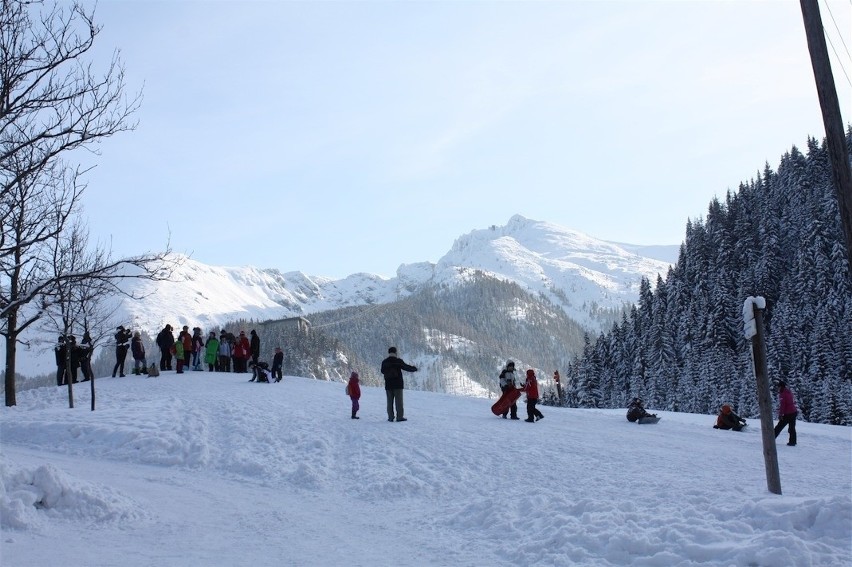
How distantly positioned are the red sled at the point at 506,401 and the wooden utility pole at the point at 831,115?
43.0 ft

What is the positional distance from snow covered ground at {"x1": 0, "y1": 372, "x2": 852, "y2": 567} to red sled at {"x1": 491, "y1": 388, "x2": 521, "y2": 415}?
14.8 inches

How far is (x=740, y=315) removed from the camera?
8662 centimetres

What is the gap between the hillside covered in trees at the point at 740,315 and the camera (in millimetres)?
71562

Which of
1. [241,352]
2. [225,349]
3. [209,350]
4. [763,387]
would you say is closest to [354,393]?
[763,387]

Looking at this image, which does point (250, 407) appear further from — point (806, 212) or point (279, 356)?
point (806, 212)

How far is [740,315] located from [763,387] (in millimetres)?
84595

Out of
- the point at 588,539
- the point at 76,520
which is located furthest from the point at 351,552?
the point at 76,520

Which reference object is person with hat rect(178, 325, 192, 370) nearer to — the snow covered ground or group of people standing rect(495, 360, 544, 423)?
the snow covered ground

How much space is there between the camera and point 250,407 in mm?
20000

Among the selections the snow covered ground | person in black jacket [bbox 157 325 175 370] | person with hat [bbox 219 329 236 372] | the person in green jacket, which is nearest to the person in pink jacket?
the snow covered ground

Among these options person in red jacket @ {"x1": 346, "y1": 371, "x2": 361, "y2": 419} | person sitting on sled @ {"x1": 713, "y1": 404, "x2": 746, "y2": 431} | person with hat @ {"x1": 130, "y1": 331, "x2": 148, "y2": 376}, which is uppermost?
person with hat @ {"x1": 130, "y1": 331, "x2": 148, "y2": 376}

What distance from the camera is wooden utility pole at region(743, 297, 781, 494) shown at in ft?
31.2

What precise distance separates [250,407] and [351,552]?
11.8 meters

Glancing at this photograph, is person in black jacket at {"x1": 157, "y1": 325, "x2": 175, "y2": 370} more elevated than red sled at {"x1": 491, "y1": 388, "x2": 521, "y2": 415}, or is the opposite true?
person in black jacket at {"x1": 157, "y1": 325, "x2": 175, "y2": 370}
